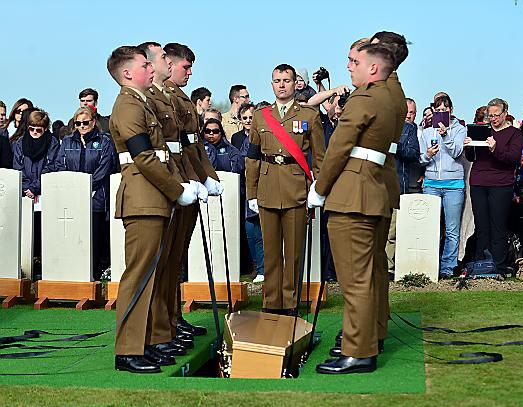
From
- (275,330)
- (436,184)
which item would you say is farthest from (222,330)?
(436,184)

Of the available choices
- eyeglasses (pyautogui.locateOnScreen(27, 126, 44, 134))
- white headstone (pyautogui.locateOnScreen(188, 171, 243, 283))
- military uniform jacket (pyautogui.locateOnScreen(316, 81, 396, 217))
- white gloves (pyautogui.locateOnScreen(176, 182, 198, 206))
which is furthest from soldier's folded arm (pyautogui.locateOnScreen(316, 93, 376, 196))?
eyeglasses (pyautogui.locateOnScreen(27, 126, 44, 134))

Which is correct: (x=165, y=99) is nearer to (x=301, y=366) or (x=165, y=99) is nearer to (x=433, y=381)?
(x=301, y=366)

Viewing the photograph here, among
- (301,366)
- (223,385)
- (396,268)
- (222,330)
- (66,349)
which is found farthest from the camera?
(396,268)

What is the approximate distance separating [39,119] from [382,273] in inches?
225

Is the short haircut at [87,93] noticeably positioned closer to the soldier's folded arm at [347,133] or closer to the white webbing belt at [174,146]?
the white webbing belt at [174,146]

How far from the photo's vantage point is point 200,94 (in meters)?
13.2

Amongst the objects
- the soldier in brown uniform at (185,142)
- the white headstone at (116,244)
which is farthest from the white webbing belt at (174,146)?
the white headstone at (116,244)

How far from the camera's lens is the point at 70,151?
38.4 ft

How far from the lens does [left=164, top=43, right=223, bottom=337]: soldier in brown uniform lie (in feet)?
26.8

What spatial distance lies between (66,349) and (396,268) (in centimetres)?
454

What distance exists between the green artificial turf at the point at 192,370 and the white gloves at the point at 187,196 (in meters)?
1.11

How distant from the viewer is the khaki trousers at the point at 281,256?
9.25 meters

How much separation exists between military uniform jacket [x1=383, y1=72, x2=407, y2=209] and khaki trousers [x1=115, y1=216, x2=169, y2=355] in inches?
64.8

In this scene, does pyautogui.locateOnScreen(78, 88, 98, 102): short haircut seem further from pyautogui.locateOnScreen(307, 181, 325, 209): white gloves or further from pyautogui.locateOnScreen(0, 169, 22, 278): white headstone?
pyautogui.locateOnScreen(307, 181, 325, 209): white gloves
